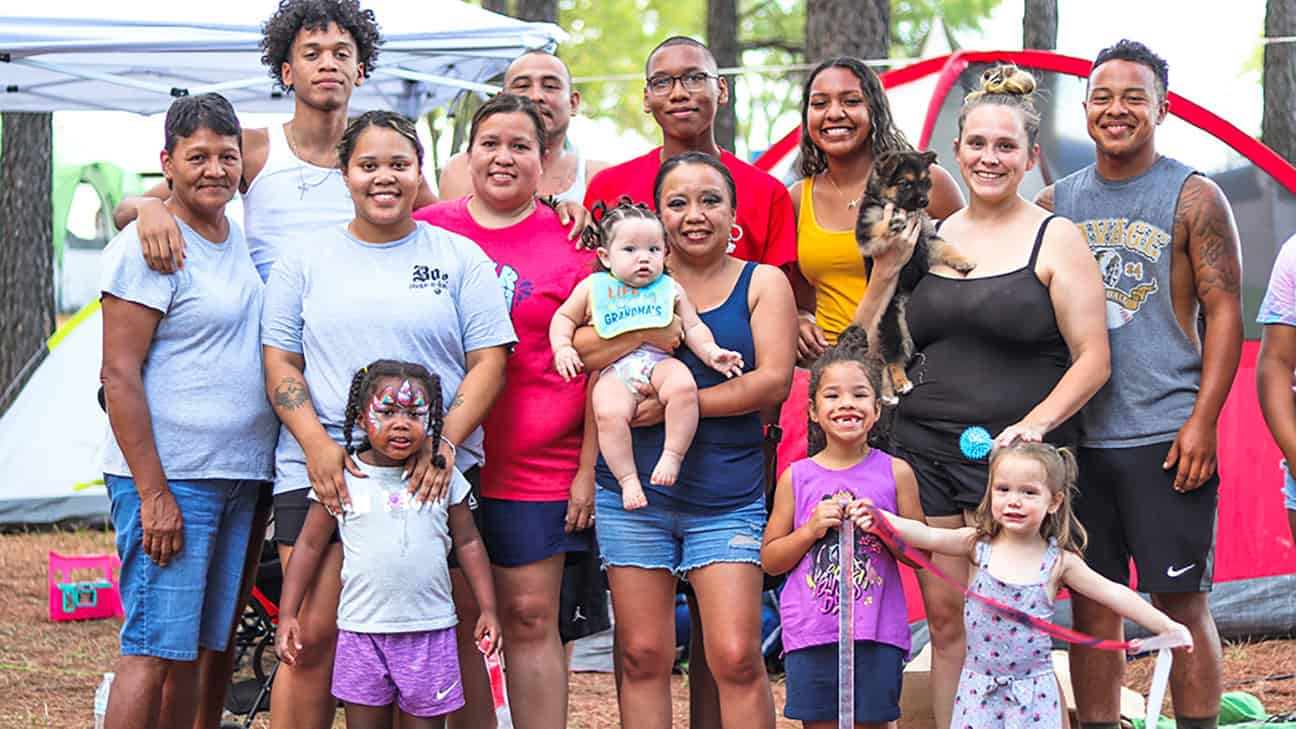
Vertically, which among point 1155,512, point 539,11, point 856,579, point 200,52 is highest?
point 539,11

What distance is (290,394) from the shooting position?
3598 millimetres

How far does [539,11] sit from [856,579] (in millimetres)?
10830

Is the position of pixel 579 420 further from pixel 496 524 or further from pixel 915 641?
pixel 915 641

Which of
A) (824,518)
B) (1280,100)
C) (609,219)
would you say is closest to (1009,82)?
(609,219)

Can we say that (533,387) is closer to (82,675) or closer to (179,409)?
(179,409)

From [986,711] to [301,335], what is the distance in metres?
1.83

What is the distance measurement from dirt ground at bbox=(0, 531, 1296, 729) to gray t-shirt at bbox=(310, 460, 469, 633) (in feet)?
6.43

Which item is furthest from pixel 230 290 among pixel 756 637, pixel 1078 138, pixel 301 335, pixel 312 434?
pixel 1078 138

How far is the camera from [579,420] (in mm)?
3900

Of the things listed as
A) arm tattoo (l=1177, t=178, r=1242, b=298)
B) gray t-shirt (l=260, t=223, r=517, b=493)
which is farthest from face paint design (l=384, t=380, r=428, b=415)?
arm tattoo (l=1177, t=178, r=1242, b=298)

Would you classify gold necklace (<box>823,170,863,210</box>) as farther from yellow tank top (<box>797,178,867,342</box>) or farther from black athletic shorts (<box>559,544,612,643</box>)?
black athletic shorts (<box>559,544,612,643</box>)

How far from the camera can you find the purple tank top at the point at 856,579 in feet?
11.7

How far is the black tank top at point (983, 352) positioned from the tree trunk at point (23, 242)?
9529 millimetres

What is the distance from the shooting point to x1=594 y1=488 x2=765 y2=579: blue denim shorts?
3633 millimetres
